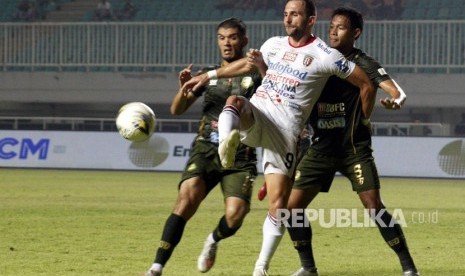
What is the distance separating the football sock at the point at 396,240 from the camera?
28.5 ft

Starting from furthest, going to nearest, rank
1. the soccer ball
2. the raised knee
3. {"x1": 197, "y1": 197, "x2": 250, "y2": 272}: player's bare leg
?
{"x1": 197, "y1": 197, "x2": 250, "y2": 272}: player's bare leg
the soccer ball
the raised knee

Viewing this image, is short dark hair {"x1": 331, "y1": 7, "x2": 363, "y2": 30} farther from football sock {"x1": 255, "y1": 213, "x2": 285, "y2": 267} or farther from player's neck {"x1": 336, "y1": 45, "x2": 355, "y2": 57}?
football sock {"x1": 255, "y1": 213, "x2": 285, "y2": 267}

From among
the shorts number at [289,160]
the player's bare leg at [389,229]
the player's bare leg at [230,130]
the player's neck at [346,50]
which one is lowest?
the player's bare leg at [389,229]

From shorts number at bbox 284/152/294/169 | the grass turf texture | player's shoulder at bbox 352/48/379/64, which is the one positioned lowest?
the grass turf texture

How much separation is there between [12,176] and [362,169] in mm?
17743

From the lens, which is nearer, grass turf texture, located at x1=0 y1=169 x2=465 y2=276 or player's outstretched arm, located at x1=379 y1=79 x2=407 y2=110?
player's outstretched arm, located at x1=379 y1=79 x2=407 y2=110

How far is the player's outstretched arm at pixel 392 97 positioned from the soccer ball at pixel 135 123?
75.9 inches

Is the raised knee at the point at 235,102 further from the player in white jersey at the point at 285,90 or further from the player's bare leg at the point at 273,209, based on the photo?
the player's bare leg at the point at 273,209

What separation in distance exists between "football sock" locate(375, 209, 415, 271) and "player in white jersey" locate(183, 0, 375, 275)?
3.00 feet

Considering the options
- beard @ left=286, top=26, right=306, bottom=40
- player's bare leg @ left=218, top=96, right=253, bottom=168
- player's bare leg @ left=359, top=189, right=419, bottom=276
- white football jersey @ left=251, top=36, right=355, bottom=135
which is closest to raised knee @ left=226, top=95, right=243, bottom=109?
player's bare leg @ left=218, top=96, right=253, bottom=168

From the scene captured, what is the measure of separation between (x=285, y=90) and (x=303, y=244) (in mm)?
1444

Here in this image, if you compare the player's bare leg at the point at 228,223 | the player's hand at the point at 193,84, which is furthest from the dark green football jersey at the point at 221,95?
the player's hand at the point at 193,84

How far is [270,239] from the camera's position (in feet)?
27.8

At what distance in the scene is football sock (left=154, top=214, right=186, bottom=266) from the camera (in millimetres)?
8383
